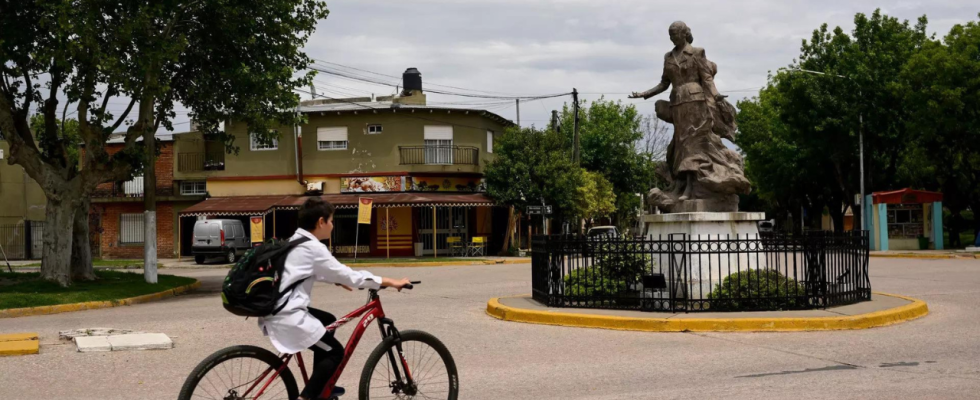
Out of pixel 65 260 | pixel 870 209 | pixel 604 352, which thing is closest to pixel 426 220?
pixel 870 209

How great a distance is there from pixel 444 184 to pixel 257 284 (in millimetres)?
35597

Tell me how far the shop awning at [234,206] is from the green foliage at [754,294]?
2903 cm

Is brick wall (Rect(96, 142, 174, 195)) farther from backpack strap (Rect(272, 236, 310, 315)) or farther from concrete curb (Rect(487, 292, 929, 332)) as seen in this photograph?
backpack strap (Rect(272, 236, 310, 315))

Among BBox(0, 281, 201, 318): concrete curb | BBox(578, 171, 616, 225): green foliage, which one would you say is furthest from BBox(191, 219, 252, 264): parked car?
BBox(0, 281, 201, 318): concrete curb

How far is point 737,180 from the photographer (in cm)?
1359

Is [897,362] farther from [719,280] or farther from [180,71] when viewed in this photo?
[180,71]

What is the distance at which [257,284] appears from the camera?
16.5 feet

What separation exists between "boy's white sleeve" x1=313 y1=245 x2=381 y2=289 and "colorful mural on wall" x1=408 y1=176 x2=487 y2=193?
34.9 meters

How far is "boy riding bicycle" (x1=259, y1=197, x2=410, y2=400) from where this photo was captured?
5.12m

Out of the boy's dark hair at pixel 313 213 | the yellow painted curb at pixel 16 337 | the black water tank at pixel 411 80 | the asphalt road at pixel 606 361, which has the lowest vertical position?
the asphalt road at pixel 606 361

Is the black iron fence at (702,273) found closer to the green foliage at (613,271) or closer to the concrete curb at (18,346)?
the green foliage at (613,271)

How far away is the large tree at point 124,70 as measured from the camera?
707 inches

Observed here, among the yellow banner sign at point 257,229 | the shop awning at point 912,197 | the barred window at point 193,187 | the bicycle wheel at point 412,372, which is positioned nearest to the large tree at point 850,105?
the shop awning at point 912,197

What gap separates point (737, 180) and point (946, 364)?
217 inches
